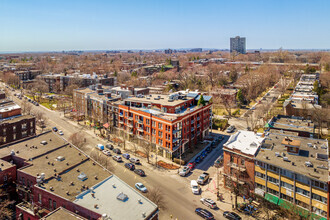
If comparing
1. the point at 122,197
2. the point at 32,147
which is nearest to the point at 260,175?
the point at 122,197

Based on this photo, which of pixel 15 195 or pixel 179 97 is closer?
pixel 15 195

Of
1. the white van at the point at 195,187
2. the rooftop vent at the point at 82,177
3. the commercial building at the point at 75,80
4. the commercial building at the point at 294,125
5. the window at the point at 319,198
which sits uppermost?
the commercial building at the point at 75,80

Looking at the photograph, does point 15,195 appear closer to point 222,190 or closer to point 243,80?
point 222,190

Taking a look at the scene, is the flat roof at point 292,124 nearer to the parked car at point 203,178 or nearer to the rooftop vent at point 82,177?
the parked car at point 203,178

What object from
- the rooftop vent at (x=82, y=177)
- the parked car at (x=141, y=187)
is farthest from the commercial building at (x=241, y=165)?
the rooftop vent at (x=82, y=177)

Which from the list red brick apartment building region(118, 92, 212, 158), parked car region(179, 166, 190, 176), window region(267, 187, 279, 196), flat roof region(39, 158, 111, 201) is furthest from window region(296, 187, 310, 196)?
flat roof region(39, 158, 111, 201)

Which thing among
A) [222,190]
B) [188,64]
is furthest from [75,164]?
[188,64]

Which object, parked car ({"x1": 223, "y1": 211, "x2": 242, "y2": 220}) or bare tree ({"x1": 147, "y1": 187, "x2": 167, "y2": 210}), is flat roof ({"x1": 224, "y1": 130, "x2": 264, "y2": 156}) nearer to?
parked car ({"x1": 223, "y1": 211, "x2": 242, "y2": 220})
